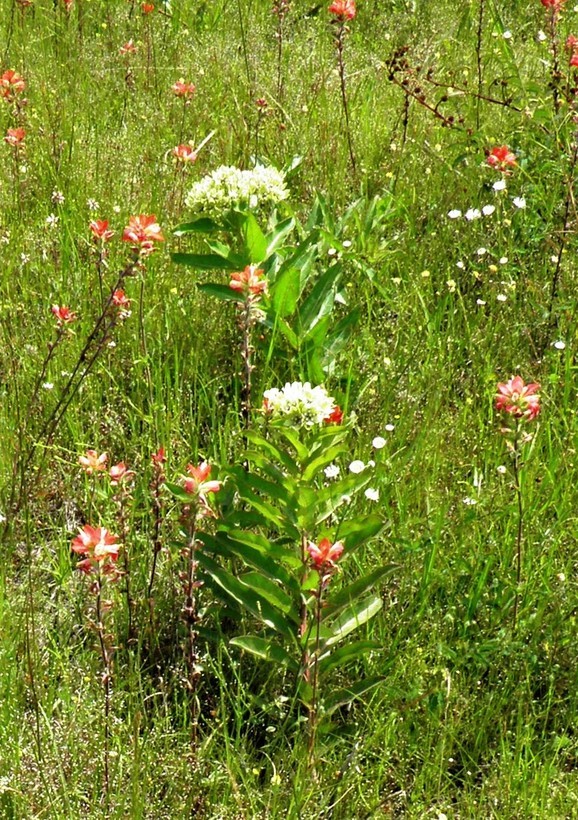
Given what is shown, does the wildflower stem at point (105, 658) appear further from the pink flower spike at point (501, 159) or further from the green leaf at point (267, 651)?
the pink flower spike at point (501, 159)

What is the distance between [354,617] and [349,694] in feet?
0.50

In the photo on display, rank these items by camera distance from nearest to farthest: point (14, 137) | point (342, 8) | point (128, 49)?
point (14, 137)
point (342, 8)
point (128, 49)

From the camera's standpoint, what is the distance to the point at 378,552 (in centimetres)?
235

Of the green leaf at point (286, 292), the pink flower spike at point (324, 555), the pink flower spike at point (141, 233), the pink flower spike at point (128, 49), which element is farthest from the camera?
the pink flower spike at point (128, 49)

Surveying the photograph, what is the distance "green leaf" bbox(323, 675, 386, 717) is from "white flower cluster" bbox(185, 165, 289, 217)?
4.26 ft

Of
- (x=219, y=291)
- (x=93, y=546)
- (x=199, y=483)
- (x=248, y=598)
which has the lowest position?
(x=248, y=598)

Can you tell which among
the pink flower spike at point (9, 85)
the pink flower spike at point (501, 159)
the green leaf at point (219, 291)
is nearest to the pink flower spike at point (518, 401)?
the green leaf at point (219, 291)

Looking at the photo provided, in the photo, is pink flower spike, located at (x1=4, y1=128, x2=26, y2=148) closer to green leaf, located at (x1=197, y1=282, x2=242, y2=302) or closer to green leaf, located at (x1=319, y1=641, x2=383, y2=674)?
green leaf, located at (x1=197, y1=282, x2=242, y2=302)

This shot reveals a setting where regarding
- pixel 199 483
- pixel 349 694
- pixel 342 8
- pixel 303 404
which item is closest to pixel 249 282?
pixel 303 404

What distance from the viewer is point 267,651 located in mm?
2049

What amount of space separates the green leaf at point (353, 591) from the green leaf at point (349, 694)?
0.49ft

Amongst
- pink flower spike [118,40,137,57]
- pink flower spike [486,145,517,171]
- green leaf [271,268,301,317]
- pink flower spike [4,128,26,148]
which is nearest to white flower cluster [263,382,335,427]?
green leaf [271,268,301,317]

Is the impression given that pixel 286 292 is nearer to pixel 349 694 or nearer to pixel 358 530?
pixel 358 530

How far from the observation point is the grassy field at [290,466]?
1.95m
